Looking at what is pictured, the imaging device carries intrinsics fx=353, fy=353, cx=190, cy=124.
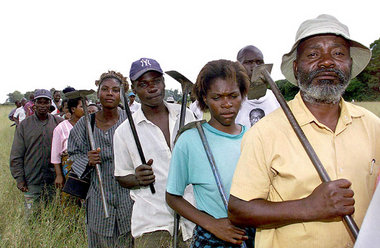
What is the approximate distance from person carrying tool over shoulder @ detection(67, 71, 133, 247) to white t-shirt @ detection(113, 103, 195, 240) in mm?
673

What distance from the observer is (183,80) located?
330 cm

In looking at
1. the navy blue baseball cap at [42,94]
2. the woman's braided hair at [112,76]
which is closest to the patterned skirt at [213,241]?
the woman's braided hair at [112,76]

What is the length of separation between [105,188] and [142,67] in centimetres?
136

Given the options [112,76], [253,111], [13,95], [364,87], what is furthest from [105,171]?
[13,95]

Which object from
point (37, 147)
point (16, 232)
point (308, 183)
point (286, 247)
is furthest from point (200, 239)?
point (37, 147)

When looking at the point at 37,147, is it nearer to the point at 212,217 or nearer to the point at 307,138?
the point at 212,217

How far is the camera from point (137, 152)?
289 centimetres

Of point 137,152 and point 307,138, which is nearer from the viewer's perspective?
point 307,138

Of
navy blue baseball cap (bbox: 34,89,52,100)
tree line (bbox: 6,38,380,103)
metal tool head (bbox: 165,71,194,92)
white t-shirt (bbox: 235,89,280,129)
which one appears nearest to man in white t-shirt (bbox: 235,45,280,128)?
white t-shirt (bbox: 235,89,280,129)

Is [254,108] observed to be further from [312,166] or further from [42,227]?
[42,227]

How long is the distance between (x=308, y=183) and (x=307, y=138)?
0.70 ft

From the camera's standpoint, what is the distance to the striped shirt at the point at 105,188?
349 centimetres

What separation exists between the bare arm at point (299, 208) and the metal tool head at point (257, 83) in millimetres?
968

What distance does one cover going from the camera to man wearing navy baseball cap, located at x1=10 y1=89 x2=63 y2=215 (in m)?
4.94
